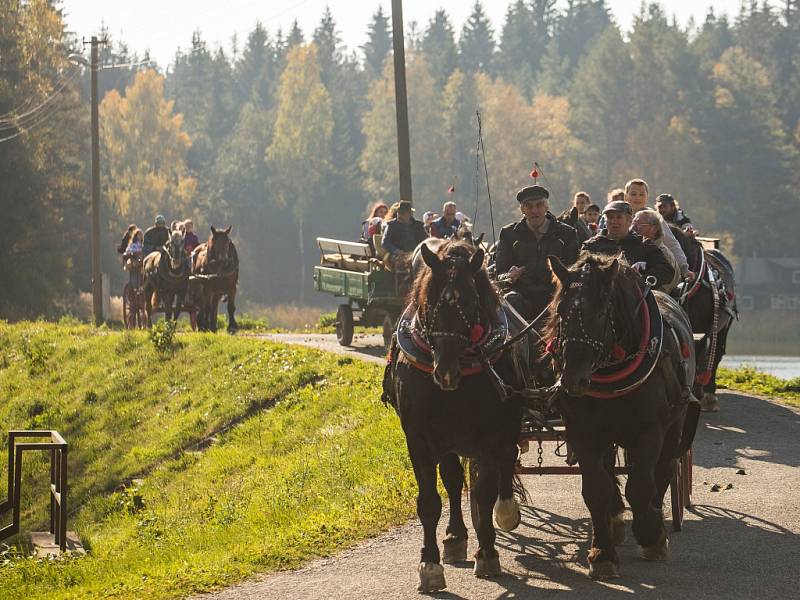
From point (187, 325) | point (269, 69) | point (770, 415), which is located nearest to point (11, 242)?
point (187, 325)

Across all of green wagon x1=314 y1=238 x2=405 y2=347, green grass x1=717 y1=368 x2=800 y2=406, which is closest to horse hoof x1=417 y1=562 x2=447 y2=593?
green grass x1=717 y1=368 x2=800 y2=406

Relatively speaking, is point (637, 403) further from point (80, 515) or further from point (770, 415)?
point (80, 515)

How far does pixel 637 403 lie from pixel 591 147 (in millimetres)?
76161

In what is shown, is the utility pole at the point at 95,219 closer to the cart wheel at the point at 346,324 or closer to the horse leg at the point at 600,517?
the cart wheel at the point at 346,324

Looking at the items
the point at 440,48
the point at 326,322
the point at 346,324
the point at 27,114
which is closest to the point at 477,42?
the point at 440,48

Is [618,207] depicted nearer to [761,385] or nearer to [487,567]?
[487,567]

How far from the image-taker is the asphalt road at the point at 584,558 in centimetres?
833

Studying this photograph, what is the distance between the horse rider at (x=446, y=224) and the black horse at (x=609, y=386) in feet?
38.7

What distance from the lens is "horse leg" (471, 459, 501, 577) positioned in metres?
8.68

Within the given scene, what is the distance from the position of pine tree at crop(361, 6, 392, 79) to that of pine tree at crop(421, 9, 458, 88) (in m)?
5.63

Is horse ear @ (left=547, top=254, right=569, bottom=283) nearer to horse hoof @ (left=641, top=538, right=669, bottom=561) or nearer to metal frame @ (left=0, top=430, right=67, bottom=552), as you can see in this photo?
horse hoof @ (left=641, top=538, right=669, bottom=561)

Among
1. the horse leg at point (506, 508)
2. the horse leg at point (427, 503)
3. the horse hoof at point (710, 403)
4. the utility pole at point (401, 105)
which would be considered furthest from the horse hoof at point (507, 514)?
the utility pole at point (401, 105)

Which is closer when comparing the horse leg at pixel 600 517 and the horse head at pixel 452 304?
the horse head at pixel 452 304

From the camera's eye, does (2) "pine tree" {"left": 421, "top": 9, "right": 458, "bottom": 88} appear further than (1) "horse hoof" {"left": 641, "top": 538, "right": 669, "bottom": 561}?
Yes
